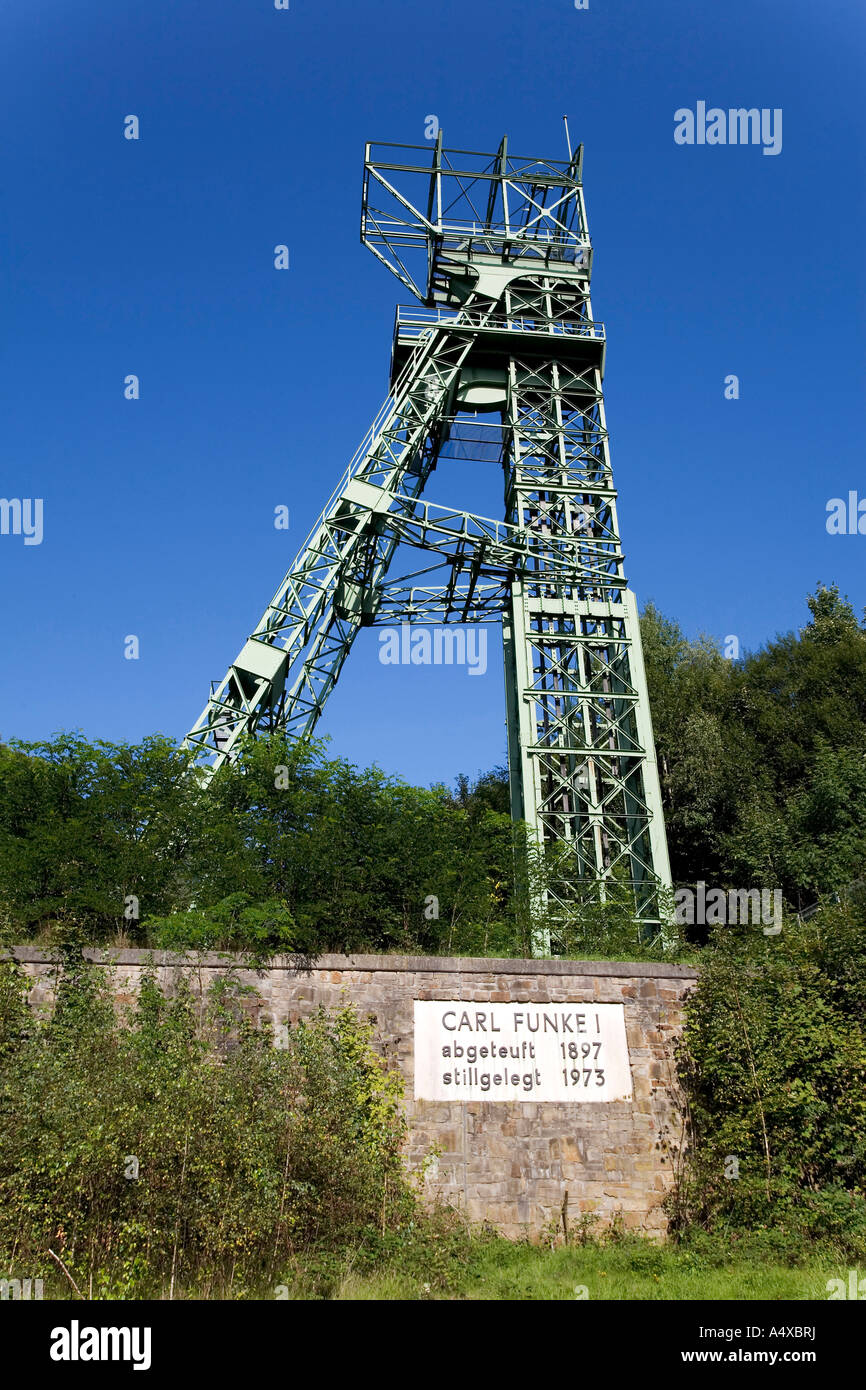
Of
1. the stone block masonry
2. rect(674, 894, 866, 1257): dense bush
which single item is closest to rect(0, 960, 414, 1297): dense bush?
the stone block masonry

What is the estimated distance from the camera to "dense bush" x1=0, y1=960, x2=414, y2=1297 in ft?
34.0

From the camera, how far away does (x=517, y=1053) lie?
13.7 m

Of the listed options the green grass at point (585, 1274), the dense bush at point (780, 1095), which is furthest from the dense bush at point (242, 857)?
the green grass at point (585, 1274)

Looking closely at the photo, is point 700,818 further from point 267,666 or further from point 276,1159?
point 276,1159

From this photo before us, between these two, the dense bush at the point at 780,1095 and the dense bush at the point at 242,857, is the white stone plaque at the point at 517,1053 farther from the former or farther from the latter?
the dense bush at the point at 242,857

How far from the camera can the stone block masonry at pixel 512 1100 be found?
13062 millimetres

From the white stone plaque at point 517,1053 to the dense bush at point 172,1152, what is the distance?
101 cm

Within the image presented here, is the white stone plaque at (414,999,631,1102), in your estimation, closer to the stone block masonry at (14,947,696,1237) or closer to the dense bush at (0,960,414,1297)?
the stone block masonry at (14,947,696,1237)

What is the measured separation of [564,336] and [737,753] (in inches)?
543

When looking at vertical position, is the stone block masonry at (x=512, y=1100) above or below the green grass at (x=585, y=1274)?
above

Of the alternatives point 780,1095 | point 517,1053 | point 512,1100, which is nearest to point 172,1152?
point 512,1100
